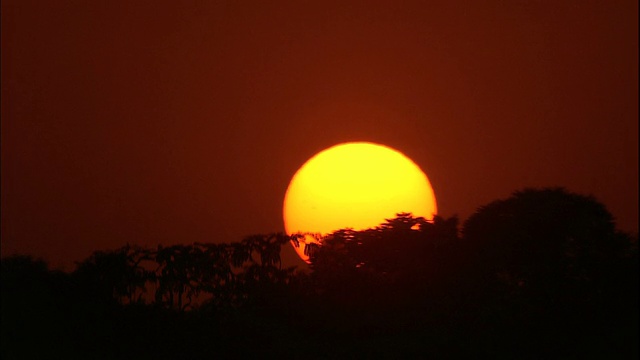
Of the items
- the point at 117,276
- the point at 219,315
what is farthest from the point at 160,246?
the point at 219,315

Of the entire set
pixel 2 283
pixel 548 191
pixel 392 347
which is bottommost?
pixel 392 347

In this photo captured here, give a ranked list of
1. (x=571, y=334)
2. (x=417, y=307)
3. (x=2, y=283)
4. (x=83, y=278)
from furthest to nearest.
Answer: (x=83, y=278), (x=2, y=283), (x=417, y=307), (x=571, y=334)

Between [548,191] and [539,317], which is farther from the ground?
[548,191]

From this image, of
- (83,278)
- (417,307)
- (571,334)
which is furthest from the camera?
(83,278)

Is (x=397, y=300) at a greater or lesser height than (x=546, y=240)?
lesser

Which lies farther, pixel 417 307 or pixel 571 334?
pixel 417 307

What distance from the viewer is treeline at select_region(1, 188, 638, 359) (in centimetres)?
2795

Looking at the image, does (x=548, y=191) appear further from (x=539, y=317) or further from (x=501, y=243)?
(x=539, y=317)

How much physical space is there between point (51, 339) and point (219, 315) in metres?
4.58

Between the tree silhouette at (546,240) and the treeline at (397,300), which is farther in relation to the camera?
the tree silhouette at (546,240)

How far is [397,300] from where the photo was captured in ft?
99.6

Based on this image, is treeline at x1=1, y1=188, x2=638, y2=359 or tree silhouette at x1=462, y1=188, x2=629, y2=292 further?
tree silhouette at x1=462, y1=188, x2=629, y2=292

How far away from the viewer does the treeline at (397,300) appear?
91.7 ft

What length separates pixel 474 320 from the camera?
28.5m
